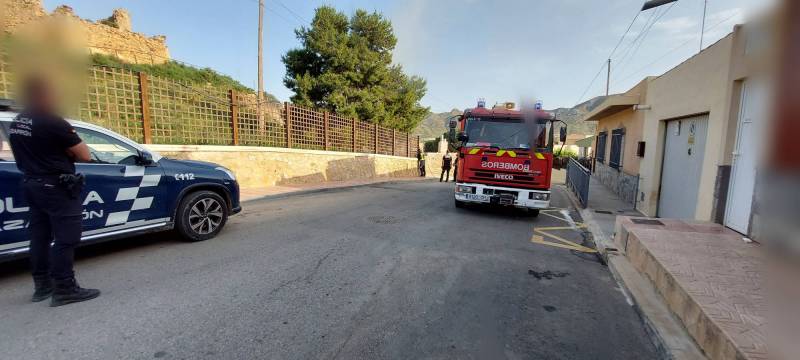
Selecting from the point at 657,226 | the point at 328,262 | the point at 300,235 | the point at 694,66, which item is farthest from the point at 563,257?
the point at 694,66

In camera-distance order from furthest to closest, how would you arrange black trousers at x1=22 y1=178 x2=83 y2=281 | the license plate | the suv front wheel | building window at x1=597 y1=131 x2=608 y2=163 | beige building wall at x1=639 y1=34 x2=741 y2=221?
1. building window at x1=597 y1=131 x2=608 y2=163
2. the license plate
3. beige building wall at x1=639 y1=34 x2=741 y2=221
4. the suv front wheel
5. black trousers at x1=22 y1=178 x2=83 y2=281

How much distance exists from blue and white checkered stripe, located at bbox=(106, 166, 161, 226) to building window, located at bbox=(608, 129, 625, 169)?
1276 centimetres

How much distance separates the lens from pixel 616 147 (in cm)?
1293

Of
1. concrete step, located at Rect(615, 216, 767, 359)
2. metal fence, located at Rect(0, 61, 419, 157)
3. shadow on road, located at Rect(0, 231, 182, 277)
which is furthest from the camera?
metal fence, located at Rect(0, 61, 419, 157)

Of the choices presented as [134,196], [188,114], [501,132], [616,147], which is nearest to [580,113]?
[616,147]

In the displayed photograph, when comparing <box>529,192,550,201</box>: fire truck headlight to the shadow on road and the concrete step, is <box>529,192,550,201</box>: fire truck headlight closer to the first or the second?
the concrete step

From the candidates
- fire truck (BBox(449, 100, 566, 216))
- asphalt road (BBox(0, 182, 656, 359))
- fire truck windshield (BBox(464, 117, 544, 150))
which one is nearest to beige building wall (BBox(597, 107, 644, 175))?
fire truck (BBox(449, 100, 566, 216))

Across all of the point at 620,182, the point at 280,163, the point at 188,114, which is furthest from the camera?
the point at 280,163

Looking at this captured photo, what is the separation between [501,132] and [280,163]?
24.2 feet

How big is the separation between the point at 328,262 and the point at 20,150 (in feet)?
9.98

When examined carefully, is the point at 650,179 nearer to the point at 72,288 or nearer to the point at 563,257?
the point at 563,257

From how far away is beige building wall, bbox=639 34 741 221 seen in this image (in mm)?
5465

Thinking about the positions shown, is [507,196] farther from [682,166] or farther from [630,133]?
[630,133]

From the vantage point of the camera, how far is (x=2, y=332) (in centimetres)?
285
